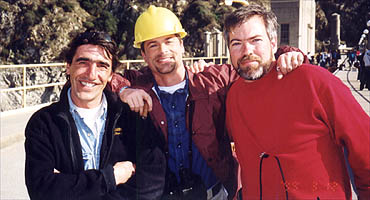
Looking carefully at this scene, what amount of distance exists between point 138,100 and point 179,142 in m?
0.41

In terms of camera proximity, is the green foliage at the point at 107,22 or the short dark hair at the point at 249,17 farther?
the green foliage at the point at 107,22

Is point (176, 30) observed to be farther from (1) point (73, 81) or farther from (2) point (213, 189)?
(2) point (213, 189)

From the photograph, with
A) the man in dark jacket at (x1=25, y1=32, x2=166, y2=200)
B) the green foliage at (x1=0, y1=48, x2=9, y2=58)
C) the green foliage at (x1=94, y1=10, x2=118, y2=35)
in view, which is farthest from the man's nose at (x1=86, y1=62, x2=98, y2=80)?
the green foliage at (x1=0, y1=48, x2=9, y2=58)

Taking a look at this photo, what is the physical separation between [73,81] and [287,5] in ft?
124

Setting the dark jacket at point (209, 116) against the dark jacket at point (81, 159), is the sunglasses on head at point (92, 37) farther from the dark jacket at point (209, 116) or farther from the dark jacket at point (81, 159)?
the dark jacket at point (209, 116)

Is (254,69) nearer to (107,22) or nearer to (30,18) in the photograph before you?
(107,22)

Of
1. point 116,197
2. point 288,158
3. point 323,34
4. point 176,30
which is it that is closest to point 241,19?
point 176,30

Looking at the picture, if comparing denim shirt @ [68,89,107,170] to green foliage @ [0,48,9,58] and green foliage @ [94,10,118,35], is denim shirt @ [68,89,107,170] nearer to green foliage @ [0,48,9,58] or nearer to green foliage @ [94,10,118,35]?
green foliage @ [94,10,118,35]

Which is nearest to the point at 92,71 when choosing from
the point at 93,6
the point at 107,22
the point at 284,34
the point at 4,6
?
the point at 284,34

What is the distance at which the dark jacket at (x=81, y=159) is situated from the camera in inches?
82.4

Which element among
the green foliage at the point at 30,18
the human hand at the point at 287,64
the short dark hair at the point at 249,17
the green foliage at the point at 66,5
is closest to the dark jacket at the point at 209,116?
the short dark hair at the point at 249,17

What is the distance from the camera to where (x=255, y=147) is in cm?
216

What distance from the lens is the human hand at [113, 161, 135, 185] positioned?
223cm

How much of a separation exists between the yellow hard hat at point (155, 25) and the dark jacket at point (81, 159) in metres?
0.48
